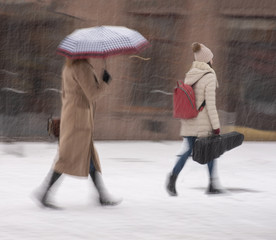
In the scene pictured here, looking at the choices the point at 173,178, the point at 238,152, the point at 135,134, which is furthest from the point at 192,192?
the point at 135,134

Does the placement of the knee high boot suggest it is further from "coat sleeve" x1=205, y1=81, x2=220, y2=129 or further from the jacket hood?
the jacket hood

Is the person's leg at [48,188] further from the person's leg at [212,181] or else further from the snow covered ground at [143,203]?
the person's leg at [212,181]

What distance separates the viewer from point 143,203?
804cm

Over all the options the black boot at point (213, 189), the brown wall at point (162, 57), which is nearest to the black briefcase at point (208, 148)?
the black boot at point (213, 189)

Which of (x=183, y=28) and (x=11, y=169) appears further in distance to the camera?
(x=183, y=28)

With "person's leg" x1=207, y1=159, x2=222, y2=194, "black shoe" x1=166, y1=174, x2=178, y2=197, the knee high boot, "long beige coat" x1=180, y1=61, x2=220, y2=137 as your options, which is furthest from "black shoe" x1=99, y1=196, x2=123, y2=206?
"person's leg" x1=207, y1=159, x2=222, y2=194

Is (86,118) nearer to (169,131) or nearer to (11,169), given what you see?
(11,169)

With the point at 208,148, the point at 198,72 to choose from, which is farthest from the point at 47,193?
the point at 198,72

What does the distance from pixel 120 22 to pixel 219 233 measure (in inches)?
305

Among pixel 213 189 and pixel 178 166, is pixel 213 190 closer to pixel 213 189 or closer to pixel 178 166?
pixel 213 189

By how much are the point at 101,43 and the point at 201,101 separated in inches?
58.8

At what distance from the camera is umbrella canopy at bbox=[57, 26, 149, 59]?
24.1 feet

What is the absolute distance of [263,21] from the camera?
14461mm

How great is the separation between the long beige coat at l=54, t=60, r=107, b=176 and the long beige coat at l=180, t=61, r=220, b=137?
1271 millimetres
